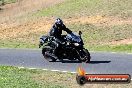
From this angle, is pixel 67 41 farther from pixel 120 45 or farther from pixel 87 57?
pixel 120 45

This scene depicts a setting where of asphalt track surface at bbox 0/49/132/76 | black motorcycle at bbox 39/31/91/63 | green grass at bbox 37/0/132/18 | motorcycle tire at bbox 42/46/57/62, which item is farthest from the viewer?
green grass at bbox 37/0/132/18

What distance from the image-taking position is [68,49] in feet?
74.4

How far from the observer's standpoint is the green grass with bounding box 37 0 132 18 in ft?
132

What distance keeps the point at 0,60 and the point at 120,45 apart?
330 inches

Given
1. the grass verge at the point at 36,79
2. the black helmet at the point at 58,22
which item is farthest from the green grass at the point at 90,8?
the grass verge at the point at 36,79

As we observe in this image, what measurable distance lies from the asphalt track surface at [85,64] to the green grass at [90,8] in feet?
48.6

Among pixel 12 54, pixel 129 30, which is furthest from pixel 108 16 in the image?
pixel 12 54

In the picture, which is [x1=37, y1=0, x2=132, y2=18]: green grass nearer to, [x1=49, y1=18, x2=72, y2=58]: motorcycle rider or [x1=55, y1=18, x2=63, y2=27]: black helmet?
[x1=49, y1=18, x2=72, y2=58]: motorcycle rider

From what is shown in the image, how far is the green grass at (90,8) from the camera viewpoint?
40375 millimetres

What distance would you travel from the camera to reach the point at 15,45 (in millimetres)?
32594

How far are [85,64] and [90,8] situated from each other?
2173 cm

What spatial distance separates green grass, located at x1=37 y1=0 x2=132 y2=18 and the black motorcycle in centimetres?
1650

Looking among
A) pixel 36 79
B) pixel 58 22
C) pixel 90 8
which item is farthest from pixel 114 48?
pixel 90 8

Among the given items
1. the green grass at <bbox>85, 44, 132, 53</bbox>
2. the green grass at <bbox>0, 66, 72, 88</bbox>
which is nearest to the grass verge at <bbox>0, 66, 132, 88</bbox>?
the green grass at <bbox>0, 66, 72, 88</bbox>
